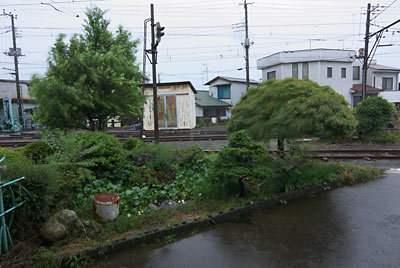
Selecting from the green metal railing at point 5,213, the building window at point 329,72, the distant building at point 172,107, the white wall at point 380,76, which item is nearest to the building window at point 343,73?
the building window at point 329,72

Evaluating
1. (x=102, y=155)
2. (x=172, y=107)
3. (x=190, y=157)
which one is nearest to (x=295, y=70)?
(x=172, y=107)

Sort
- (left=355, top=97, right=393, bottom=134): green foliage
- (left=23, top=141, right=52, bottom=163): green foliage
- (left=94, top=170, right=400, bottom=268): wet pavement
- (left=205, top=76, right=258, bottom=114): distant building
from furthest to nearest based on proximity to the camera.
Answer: (left=205, top=76, right=258, bottom=114): distant building, (left=355, top=97, right=393, bottom=134): green foliage, (left=23, top=141, right=52, bottom=163): green foliage, (left=94, top=170, right=400, bottom=268): wet pavement

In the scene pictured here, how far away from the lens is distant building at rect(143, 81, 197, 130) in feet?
71.3

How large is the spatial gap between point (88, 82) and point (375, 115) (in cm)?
1380

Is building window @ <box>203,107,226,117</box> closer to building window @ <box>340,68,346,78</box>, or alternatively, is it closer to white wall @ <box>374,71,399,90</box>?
building window @ <box>340,68,346,78</box>

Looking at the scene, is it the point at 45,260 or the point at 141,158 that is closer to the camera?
the point at 45,260

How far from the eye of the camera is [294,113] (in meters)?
6.05

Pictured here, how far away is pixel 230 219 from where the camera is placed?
16.6 ft

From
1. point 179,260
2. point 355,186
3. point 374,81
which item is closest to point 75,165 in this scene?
point 179,260

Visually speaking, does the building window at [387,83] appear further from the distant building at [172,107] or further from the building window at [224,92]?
the distant building at [172,107]

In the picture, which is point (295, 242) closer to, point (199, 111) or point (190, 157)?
point (190, 157)

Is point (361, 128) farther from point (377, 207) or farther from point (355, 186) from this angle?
point (377, 207)

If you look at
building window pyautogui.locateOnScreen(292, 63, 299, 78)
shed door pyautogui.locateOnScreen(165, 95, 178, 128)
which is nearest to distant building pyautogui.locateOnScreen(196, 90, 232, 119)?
shed door pyautogui.locateOnScreen(165, 95, 178, 128)

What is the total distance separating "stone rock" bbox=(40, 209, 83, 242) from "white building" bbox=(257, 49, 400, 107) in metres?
26.4
